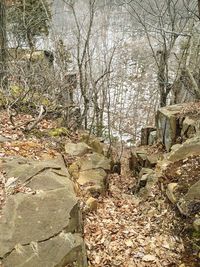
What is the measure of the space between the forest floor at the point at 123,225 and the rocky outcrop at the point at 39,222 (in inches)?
8.6

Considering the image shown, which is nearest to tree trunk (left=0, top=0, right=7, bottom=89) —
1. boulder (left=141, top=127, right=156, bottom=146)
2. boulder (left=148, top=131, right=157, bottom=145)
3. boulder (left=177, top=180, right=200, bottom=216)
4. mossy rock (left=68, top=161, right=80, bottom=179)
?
mossy rock (left=68, top=161, right=80, bottom=179)

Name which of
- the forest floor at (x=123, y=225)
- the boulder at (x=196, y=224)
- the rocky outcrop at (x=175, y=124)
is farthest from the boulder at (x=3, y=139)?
the rocky outcrop at (x=175, y=124)

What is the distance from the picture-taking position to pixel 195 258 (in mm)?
4613

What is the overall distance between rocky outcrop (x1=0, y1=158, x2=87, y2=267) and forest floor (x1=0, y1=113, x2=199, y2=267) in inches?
8.6

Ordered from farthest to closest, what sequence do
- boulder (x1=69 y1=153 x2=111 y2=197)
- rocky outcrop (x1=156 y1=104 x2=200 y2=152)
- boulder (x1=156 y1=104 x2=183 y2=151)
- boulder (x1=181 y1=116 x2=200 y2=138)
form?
1. boulder (x1=156 y1=104 x2=183 y2=151)
2. rocky outcrop (x1=156 y1=104 x2=200 y2=152)
3. boulder (x1=181 y1=116 x2=200 y2=138)
4. boulder (x1=69 y1=153 x2=111 y2=197)

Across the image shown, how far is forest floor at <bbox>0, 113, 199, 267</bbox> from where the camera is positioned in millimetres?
4699

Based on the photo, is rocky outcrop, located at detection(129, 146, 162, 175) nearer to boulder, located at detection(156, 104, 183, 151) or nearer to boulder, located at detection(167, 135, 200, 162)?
boulder, located at detection(156, 104, 183, 151)

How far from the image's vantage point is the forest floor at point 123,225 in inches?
185

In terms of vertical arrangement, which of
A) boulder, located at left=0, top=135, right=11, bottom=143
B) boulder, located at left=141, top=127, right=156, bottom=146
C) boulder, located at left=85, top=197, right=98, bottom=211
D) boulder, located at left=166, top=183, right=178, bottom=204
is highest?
boulder, located at left=0, top=135, right=11, bottom=143

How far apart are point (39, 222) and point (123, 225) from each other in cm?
208

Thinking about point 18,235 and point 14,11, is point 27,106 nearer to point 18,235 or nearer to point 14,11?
point 18,235

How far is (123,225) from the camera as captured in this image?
557cm

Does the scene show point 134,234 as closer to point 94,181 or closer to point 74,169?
point 94,181

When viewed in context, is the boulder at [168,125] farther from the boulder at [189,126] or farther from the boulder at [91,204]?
the boulder at [91,204]
